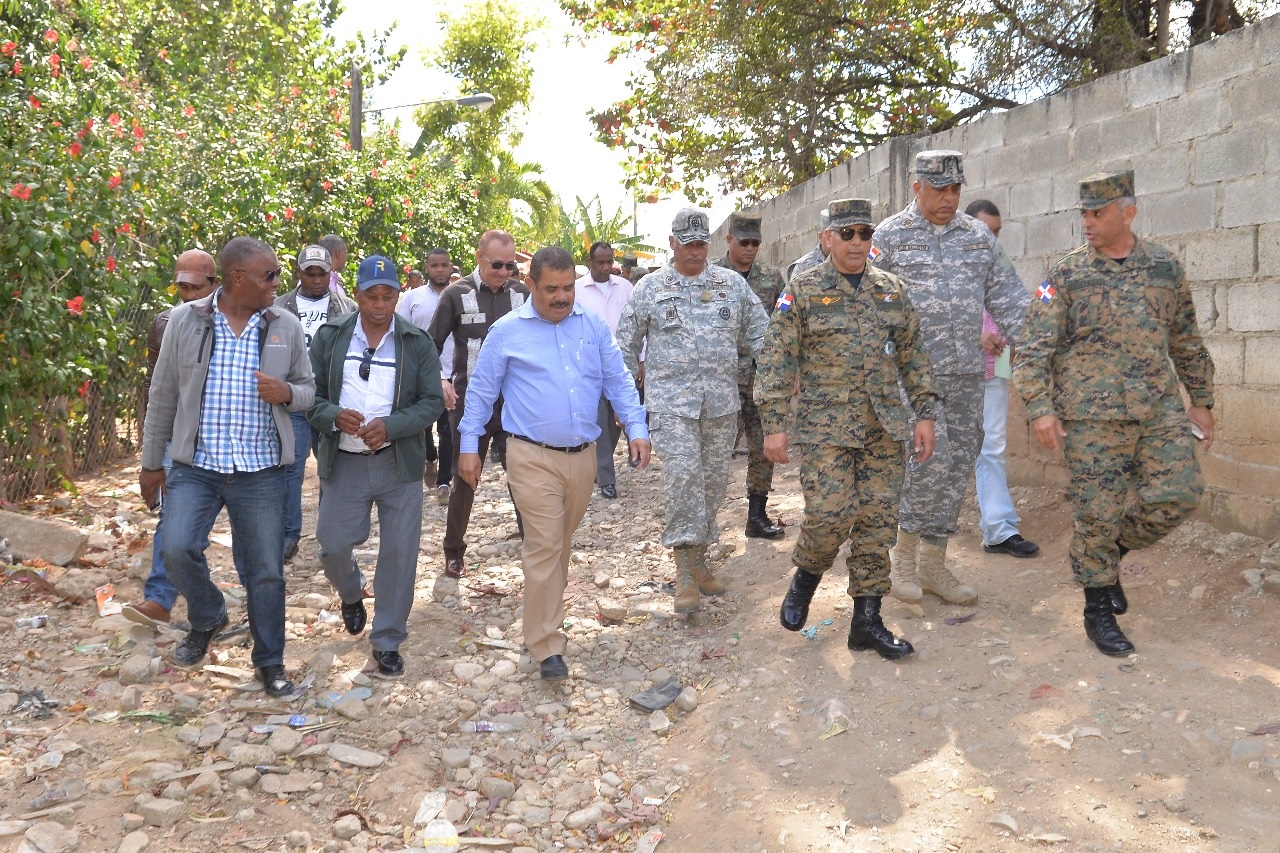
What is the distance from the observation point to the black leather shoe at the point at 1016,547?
638 cm

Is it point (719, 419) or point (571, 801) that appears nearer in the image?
point (571, 801)

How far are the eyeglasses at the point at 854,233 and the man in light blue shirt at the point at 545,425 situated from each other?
1.16 m

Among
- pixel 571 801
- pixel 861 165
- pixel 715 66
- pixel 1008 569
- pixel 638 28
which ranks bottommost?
pixel 571 801

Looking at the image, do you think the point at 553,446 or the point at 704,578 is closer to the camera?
the point at 553,446

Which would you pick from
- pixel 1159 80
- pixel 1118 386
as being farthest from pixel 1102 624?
pixel 1159 80

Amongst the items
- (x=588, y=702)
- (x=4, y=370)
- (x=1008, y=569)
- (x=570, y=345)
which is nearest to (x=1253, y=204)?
(x=1008, y=569)

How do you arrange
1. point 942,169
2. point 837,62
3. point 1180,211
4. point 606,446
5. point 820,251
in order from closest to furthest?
1. point 942,169
2. point 1180,211
3. point 820,251
4. point 606,446
5. point 837,62

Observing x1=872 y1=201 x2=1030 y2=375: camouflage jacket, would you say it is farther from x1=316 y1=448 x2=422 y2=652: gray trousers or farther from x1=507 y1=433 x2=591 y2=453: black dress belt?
x1=316 y1=448 x2=422 y2=652: gray trousers

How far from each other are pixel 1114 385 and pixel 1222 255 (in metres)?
1.59

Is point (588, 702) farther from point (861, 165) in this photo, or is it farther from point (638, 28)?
point (638, 28)

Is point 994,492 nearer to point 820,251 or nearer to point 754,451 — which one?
point 754,451

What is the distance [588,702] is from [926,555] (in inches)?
69.3

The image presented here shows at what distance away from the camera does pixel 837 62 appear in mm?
11945

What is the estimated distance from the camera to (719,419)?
19.7 ft
